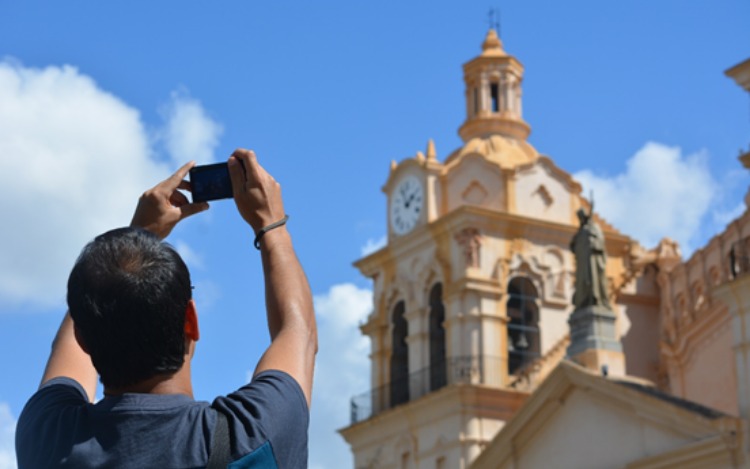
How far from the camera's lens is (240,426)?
106 inches

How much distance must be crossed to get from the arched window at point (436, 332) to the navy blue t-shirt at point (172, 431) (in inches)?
1406

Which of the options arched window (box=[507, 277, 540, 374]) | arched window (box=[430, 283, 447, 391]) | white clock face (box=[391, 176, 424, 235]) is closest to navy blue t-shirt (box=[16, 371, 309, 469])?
arched window (box=[430, 283, 447, 391])

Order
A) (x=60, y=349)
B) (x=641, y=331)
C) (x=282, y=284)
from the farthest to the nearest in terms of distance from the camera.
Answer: (x=641, y=331), (x=60, y=349), (x=282, y=284)

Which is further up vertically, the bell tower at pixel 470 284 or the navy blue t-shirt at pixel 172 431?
the bell tower at pixel 470 284

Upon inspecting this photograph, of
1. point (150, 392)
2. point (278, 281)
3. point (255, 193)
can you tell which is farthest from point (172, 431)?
point (255, 193)

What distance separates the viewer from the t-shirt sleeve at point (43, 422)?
279 centimetres

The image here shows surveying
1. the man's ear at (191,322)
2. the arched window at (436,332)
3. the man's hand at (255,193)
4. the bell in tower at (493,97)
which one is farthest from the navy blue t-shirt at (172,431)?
the bell in tower at (493,97)

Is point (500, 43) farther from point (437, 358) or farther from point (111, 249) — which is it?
point (111, 249)

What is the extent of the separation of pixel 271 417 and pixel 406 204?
1505 inches

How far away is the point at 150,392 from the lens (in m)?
2.82

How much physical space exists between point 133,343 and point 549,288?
37.6 metres

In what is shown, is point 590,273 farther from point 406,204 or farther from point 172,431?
point 172,431

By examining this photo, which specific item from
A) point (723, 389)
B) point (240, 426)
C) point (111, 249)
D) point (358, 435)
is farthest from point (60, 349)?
point (358, 435)

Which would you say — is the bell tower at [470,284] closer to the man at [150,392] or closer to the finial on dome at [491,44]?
the finial on dome at [491,44]
